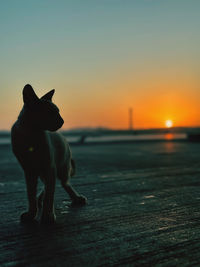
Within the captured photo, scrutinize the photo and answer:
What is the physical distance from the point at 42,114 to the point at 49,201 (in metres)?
0.80

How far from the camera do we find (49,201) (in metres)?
2.74

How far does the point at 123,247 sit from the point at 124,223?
1.85 ft

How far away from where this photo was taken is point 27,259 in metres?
1.88

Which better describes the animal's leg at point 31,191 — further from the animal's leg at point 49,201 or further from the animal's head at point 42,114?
the animal's head at point 42,114

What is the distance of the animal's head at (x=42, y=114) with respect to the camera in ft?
8.50

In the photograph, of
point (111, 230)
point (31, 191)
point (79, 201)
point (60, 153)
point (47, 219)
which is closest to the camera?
point (111, 230)

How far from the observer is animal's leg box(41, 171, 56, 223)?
2.67 metres

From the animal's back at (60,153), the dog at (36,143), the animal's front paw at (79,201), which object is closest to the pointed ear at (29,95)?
the dog at (36,143)

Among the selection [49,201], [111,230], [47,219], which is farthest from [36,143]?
[111,230]

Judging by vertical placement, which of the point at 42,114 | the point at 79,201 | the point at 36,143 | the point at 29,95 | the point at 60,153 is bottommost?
the point at 79,201

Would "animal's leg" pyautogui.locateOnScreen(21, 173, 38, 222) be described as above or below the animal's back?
below

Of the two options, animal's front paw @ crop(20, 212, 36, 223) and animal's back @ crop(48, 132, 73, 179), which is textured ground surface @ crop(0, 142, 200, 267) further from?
animal's back @ crop(48, 132, 73, 179)

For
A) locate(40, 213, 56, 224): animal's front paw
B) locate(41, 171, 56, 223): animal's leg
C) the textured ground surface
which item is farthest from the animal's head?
the textured ground surface

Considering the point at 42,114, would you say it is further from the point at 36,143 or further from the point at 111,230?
the point at 111,230
